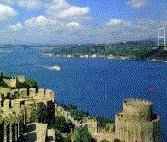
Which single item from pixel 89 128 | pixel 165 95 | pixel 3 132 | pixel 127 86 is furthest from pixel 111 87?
pixel 3 132

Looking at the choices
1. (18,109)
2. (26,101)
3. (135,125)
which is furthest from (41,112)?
(135,125)

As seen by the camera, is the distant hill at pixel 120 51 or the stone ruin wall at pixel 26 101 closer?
the stone ruin wall at pixel 26 101

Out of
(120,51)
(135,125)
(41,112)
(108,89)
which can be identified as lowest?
(108,89)

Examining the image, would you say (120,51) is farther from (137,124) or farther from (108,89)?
(137,124)

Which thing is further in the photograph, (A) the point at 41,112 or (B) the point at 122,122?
(A) the point at 41,112

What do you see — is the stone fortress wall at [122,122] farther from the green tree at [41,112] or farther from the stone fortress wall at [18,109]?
the green tree at [41,112]

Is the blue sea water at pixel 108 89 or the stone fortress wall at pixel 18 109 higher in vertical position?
the stone fortress wall at pixel 18 109

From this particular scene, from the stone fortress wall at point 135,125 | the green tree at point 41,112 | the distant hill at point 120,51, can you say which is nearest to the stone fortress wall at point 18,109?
the green tree at point 41,112

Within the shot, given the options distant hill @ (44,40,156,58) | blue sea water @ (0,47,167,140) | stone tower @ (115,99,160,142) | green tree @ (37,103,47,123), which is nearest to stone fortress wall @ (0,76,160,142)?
stone tower @ (115,99,160,142)

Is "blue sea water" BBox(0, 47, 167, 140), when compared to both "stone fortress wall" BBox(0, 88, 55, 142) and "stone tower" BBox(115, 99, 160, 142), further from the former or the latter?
"stone tower" BBox(115, 99, 160, 142)

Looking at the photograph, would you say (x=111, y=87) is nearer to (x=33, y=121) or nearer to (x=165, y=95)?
(x=165, y=95)
